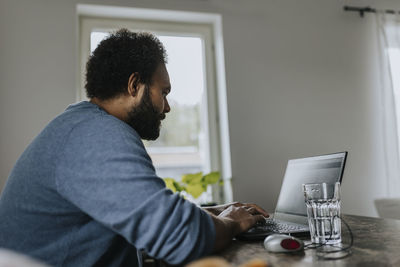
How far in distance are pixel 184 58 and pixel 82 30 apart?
0.73 metres

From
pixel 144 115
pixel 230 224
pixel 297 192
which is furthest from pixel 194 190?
pixel 230 224

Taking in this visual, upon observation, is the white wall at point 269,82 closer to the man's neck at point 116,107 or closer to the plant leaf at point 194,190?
the plant leaf at point 194,190

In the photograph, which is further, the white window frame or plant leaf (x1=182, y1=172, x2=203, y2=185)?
the white window frame

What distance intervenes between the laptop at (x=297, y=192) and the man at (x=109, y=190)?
→ 4.0 inches

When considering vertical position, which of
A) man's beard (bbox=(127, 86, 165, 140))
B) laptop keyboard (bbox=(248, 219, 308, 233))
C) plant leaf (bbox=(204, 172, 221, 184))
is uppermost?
man's beard (bbox=(127, 86, 165, 140))

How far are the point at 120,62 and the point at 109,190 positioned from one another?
18.8 inches

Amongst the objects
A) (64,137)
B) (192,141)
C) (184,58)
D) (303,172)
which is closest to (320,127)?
(192,141)

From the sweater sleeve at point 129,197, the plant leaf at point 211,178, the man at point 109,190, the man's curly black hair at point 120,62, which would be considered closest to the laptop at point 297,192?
the man at point 109,190

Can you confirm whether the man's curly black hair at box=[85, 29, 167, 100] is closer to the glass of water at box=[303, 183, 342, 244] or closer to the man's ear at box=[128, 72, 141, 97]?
the man's ear at box=[128, 72, 141, 97]

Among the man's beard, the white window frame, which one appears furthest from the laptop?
the white window frame

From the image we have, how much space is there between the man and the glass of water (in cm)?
16

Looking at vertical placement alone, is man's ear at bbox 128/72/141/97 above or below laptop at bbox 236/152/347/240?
above

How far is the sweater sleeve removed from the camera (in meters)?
0.70

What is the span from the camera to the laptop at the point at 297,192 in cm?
104
